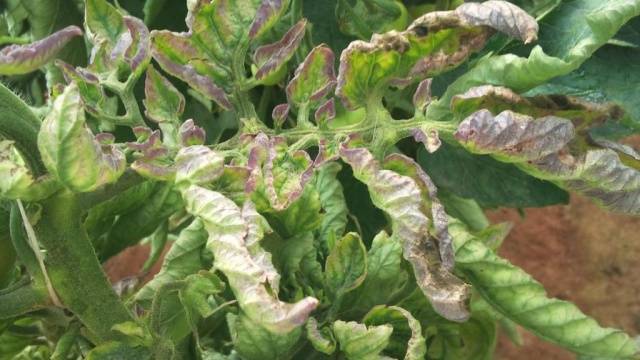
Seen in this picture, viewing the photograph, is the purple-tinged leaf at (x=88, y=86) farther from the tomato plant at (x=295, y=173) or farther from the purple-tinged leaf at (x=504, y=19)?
the purple-tinged leaf at (x=504, y=19)

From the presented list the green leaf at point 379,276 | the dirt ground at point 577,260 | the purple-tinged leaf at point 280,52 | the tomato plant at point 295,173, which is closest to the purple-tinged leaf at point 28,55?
the tomato plant at point 295,173

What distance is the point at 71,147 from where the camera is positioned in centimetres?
40

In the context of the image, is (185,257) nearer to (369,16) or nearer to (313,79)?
(313,79)

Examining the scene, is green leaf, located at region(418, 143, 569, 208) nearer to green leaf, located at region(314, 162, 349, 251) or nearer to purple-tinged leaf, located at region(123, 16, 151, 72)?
green leaf, located at region(314, 162, 349, 251)

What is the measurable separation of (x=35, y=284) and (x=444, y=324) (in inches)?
10.5

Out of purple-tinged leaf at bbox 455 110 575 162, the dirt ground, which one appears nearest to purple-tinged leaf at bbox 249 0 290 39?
purple-tinged leaf at bbox 455 110 575 162

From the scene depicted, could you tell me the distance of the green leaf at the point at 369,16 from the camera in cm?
64

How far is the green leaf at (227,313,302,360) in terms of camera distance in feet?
1.71

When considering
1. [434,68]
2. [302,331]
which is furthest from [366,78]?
[302,331]

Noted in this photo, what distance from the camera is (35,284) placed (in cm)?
52

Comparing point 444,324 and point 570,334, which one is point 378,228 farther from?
point 570,334

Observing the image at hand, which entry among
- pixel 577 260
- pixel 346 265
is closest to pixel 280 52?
pixel 346 265

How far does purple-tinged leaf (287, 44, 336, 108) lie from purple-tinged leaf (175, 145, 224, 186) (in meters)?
0.08

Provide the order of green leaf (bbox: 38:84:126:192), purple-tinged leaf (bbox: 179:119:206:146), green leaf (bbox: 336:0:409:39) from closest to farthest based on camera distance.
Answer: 1. green leaf (bbox: 38:84:126:192)
2. purple-tinged leaf (bbox: 179:119:206:146)
3. green leaf (bbox: 336:0:409:39)
